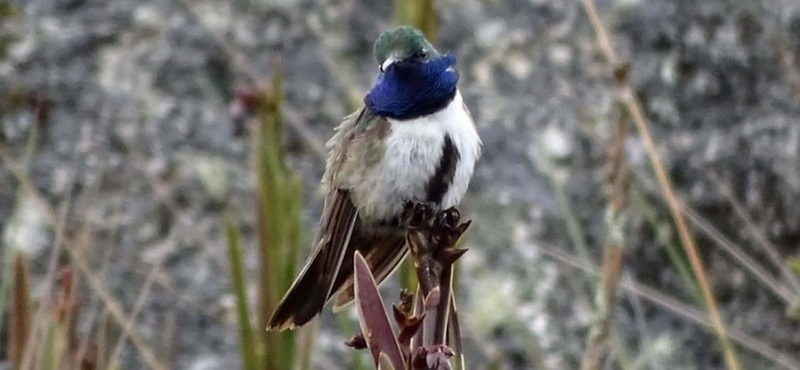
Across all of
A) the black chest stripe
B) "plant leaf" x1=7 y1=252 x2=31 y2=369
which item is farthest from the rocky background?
the black chest stripe

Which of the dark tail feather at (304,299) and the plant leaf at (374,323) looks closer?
the plant leaf at (374,323)

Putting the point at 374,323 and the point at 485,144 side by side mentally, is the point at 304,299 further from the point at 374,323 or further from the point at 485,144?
the point at 485,144

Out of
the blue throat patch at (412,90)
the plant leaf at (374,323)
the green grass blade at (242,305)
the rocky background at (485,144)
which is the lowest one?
the plant leaf at (374,323)

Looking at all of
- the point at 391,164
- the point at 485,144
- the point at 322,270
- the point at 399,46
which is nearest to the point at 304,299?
the point at 322,270

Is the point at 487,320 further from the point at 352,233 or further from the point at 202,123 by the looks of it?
the point at 352,233

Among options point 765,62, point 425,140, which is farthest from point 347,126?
point 765,62

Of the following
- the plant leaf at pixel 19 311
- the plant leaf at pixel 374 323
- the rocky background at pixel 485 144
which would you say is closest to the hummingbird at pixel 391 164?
the plant leaf at pixel 19 311

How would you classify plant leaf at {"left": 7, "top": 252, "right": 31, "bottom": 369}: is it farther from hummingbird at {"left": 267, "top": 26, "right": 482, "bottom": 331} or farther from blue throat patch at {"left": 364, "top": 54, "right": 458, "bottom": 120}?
blue throat patch at {"left": 364, "top": 54, "right": 458, "bottom": 120}

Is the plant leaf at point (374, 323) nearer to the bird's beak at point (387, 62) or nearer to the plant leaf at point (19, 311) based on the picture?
the bird's beak at point (387, 62)

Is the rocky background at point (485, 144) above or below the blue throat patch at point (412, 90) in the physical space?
above
